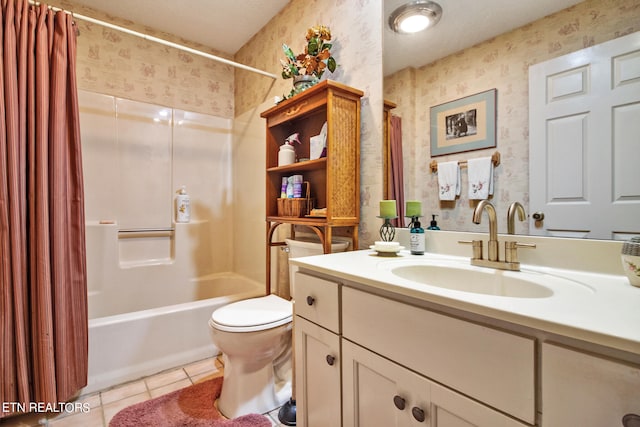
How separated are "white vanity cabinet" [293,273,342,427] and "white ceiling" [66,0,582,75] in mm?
1076

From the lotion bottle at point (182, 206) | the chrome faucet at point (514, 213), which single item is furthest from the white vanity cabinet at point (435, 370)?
the lotion bottle at point (182, 206)

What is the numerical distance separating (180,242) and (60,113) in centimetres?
131

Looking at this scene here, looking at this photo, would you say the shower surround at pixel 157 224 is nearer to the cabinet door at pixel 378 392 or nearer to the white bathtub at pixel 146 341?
the white bathtub at pixel 146 341

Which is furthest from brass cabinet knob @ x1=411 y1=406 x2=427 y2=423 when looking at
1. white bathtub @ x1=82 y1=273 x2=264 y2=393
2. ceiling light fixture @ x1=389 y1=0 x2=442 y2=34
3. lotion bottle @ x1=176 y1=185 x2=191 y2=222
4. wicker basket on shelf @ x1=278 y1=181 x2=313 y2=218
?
lotion bottle @ x1=176 y1=185 x2=191 y2=222

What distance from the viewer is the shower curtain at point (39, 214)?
4.16 feet

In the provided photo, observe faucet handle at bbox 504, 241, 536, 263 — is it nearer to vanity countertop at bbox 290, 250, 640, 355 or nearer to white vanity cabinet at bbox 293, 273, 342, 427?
vanity countertop at bbox 290, 250, 640, 355

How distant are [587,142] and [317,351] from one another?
105 cm

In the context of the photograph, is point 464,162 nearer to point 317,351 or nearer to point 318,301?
point 318,301

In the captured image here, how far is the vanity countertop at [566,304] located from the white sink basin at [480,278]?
1.7 inches

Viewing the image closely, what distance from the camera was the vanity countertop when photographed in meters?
0.45

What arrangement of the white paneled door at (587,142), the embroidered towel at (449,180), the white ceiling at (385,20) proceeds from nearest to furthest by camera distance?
the white paneled door at (587,142), the white ceiling at (385,20), the embroidered towel at (449,180)

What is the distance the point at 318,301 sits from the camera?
0.98m

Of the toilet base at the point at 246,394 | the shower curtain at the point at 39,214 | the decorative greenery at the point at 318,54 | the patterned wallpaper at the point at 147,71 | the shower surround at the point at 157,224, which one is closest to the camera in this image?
the shower curtain at the point at 39,214

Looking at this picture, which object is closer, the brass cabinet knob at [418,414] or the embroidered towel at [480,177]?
the brass cabinet knob at [418,414]
